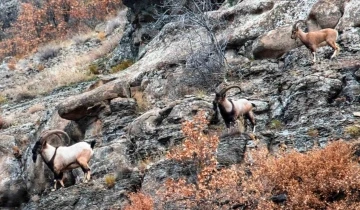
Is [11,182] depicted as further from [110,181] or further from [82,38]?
[82,38]

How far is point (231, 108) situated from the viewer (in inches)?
573

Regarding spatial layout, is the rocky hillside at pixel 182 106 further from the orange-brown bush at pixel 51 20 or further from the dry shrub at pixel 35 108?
the orange-brown bush at pixel 51 20

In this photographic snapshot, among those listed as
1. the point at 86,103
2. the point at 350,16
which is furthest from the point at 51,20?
the point at 350,16

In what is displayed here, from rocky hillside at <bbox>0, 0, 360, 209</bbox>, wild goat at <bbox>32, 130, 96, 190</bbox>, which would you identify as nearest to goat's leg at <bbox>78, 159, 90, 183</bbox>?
wild goat at <bbox>32, 130, 96, 190</bbox>

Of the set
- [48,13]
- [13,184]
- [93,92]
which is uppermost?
[93,92]

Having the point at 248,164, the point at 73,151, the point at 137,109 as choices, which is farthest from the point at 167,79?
the point at 248,164

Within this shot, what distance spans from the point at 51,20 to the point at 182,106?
28.8m

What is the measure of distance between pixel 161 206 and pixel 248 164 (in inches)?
69.9

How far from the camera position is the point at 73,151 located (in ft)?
50.0

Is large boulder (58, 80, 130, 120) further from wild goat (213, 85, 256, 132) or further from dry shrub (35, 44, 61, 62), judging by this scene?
dry shrub (35, 44, 61, 62)

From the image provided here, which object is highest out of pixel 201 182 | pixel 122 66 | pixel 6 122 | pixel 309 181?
pixel 201 182

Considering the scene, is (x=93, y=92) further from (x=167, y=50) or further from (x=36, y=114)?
(x=36, y=114)

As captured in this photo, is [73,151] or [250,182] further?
[73,151]

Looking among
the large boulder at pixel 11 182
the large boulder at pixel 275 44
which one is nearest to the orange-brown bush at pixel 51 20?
the large boulder at pixel 11 182
